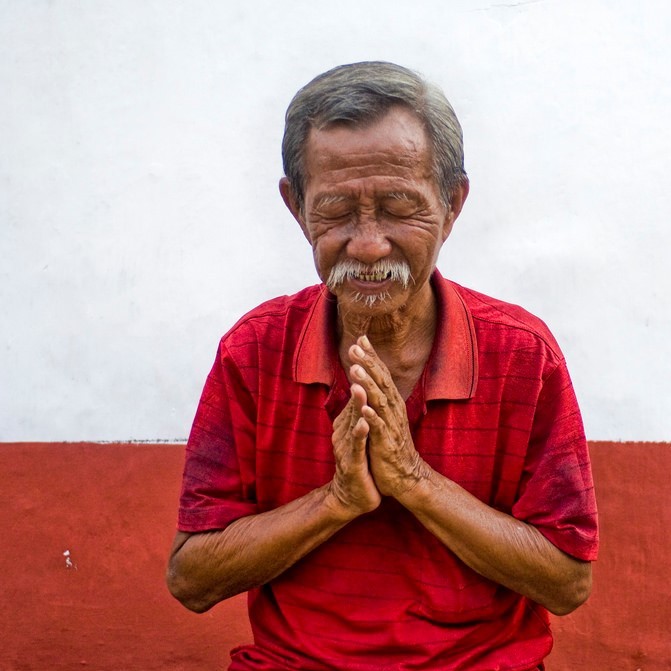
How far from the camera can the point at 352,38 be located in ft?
10.8

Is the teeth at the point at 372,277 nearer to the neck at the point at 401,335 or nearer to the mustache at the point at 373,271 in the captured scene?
the mustache at the point at 373,271

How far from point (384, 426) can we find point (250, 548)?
15.9 inches

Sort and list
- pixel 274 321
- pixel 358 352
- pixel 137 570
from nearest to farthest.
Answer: pixel 358 352 → pixel 274 321 → pixel 137 570

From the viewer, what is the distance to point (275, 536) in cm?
210

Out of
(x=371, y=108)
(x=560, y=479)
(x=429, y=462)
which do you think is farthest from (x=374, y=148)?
(x=560, y=479)

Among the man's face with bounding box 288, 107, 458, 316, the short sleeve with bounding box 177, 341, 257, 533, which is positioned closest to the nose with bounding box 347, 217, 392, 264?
the man's face with bounding box 288, 107, 458, 316

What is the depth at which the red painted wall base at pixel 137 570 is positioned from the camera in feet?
10.4

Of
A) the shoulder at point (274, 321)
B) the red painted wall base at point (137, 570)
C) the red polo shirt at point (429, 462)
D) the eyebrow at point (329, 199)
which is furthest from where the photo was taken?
the red painted wall base at point (137, 570)

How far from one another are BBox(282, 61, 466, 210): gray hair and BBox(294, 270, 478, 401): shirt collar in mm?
255

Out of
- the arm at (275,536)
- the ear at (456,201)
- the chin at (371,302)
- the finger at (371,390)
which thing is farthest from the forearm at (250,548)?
the ear at (456,201)

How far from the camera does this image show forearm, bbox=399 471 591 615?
2.04m

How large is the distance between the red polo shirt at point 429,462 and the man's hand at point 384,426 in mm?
149

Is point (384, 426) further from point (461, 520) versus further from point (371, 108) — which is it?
point (371, 108)

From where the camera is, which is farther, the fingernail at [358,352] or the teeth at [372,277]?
the teeth at [372,277]
